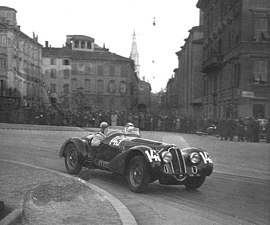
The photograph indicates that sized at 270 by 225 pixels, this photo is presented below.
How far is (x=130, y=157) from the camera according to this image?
7430 millimetres

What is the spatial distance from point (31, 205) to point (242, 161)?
7665 millimetres

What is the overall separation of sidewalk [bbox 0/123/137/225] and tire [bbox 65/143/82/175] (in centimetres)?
74

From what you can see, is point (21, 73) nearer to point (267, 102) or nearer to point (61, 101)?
point (61, 101)

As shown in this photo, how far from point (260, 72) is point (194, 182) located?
4531 millimetres

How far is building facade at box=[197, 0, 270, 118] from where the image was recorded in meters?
10.1

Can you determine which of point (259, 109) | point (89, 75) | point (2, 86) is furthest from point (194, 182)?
point (259, 109)

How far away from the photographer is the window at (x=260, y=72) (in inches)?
409

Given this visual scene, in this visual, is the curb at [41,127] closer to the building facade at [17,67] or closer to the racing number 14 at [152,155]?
the building facade at [17,67]

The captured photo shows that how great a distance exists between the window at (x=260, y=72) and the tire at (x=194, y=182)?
3.97 metres

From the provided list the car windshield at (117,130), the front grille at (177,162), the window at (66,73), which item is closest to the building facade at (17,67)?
the window at (66,73)

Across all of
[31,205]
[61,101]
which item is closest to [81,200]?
[31,205]

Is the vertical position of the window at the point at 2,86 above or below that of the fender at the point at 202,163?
above

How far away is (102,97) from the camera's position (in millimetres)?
9125

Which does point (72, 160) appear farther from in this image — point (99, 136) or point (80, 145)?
point (99, 136)
